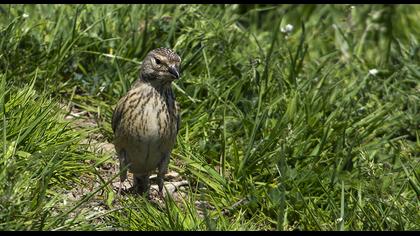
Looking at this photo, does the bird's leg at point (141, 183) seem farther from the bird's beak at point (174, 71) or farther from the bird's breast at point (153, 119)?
the bird's beak at point (174, 71)

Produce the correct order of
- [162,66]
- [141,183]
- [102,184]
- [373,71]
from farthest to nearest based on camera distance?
[373,71] < [141,183] < [162,66] < [102,184]

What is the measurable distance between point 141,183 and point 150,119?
0.64 m

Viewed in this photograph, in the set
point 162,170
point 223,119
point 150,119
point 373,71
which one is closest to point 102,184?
point 162,170

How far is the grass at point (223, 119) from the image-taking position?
19.8 feet

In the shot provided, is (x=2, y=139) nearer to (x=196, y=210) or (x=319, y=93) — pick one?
(x=196, y=210)

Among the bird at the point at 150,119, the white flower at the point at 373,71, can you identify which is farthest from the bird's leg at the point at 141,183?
the white flower at the point at 373,71

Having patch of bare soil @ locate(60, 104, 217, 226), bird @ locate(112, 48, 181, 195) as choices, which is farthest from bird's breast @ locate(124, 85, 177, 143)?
patch of bare soil @ locate(60, 104, 217, 226)

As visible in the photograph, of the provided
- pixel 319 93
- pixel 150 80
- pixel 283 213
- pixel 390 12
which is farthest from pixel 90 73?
pixel 390 12

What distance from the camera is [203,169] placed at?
6.90 meters

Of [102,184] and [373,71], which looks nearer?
[102,184]

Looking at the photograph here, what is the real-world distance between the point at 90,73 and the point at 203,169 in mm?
1489

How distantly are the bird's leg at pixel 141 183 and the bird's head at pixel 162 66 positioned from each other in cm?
71

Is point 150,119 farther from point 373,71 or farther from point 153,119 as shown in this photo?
point 373,71

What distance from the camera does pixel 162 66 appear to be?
22.0ft
